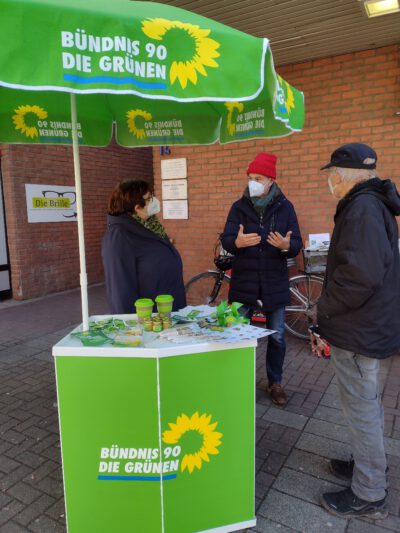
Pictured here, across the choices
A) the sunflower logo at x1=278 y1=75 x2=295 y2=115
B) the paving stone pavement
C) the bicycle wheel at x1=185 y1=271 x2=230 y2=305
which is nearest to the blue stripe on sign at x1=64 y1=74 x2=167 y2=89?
the sunflower logo at x1=278 y1=75 x2=295 y2=115

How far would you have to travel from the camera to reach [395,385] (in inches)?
151

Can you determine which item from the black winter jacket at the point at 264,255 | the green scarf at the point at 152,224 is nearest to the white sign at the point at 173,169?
the black winter jacket at the point at 264,255

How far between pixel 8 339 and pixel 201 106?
3966 mm

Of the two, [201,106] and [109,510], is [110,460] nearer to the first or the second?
[109,510]

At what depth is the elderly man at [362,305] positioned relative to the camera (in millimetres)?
1974

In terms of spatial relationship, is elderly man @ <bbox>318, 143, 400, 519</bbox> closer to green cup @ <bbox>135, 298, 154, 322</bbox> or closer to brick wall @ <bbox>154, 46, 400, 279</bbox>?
green cup @ <bbox>135, 298, 154, 322</bbox>

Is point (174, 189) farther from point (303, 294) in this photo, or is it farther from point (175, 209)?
point (303, 294)

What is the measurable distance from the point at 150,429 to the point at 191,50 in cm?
165

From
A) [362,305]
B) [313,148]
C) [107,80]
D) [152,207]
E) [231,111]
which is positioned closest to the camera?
[107,80]

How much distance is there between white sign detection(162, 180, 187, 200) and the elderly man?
416cm

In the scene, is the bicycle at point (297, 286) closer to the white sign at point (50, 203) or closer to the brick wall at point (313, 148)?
the brick wall at point (313, 148)

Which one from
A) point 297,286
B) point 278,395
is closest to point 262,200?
point 278,395

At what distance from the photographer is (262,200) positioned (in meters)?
3.26

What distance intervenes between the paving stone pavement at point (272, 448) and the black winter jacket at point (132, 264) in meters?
1.20
